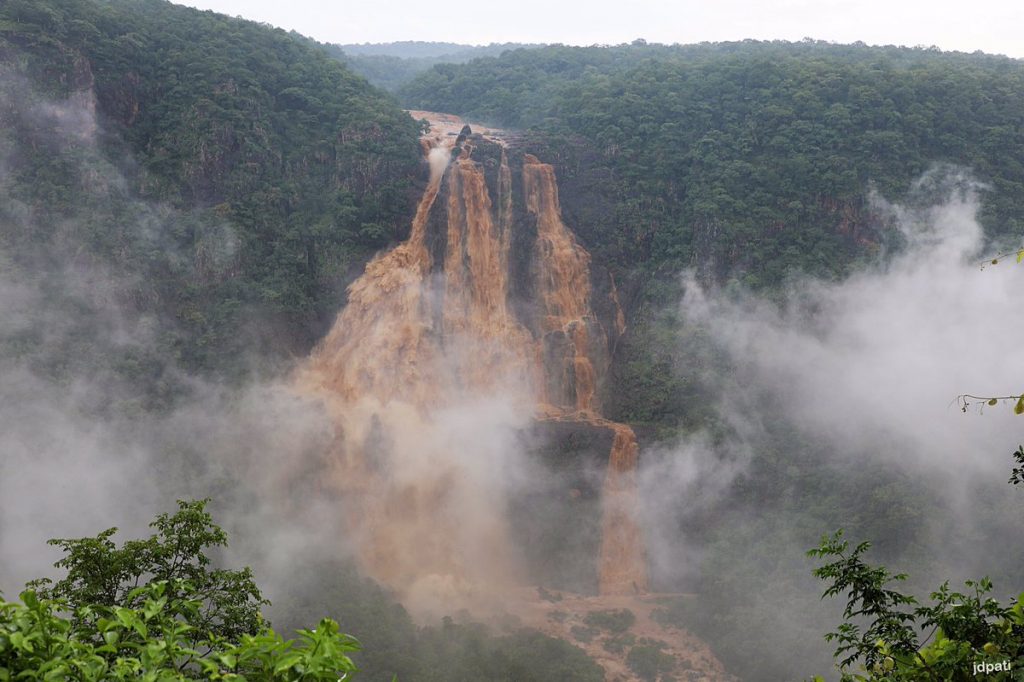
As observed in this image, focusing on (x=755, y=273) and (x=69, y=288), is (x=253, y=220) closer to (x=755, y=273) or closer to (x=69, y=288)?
(x=69, y=288)

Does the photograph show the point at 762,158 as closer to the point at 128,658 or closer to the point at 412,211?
the point at 412,211

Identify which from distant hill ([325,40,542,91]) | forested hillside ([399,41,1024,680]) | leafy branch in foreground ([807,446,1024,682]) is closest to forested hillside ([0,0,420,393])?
forested hillside ([399,41,1024,680])

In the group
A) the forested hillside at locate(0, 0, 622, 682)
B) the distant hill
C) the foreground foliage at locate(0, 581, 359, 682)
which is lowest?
the foreground foliage at locate(0, 581, 359, 682)

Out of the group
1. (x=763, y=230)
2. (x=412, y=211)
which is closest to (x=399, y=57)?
(x=412, y=211)

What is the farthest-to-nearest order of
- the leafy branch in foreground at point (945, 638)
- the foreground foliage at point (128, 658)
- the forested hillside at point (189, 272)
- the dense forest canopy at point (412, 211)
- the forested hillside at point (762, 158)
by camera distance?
the forested hillside at point (762, 158) < the dense forest canopy at point (412, 211) < the forested hillside at point (189, 272) < the leafy branch in foreground at point (945, 638) < the foreground foliage at point (128, 658)

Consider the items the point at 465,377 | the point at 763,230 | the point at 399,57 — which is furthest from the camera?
the point at 399,57

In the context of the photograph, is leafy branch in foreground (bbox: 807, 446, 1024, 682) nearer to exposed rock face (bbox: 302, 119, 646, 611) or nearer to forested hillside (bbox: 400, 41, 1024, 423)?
exposed rock face (bbox: 302, 119, 646, 611)

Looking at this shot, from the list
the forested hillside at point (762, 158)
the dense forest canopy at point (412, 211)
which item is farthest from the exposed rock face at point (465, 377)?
the forested hillside at point (762, 158)

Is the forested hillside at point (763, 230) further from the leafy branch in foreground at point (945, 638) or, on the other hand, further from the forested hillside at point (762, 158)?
the leafy branch in foreground at point (945, 638)

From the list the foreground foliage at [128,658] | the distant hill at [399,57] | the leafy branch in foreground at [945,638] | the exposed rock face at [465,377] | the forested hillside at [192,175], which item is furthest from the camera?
the distant hill at [399,57]
